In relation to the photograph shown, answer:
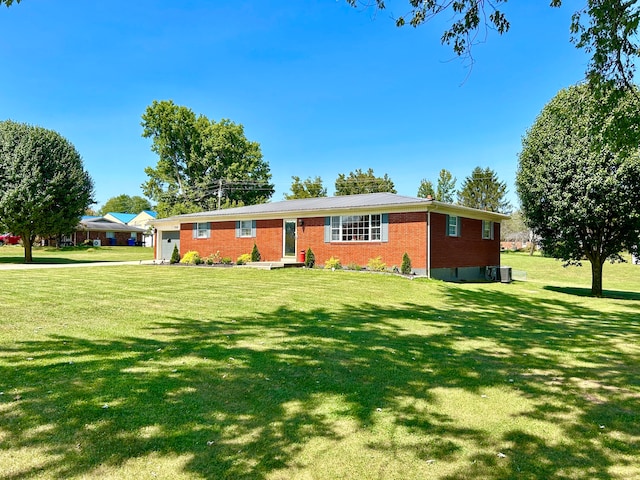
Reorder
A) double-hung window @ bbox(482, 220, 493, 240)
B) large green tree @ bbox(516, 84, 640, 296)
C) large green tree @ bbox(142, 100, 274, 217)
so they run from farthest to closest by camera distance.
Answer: large green tree @ bbox(142, 100, 274, 217), double-hung window @ bbox(482, 220, 493, 240), large green tree @ bbox(516, 84, 640, 296)

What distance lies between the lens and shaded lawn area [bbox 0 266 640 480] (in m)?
2.73

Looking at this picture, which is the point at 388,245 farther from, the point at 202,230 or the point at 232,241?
the point at 202,230

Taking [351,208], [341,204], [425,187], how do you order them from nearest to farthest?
[351,208]
[341,204]
[425,187]

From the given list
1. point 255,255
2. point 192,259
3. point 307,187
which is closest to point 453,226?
point 255,255

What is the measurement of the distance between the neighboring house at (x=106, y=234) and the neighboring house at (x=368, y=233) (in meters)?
33.7

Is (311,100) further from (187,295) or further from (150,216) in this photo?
(150,216)

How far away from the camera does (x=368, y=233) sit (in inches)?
722

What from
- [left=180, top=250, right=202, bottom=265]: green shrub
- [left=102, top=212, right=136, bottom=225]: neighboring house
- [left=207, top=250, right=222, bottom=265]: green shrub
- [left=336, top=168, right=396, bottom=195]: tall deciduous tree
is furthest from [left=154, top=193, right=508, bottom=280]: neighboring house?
[left=102, top=212, right=136, bottom=225]: neighboring house

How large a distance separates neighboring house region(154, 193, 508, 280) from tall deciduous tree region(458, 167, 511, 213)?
38127 mm

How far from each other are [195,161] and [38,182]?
2296 cm

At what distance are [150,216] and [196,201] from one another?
929 inches

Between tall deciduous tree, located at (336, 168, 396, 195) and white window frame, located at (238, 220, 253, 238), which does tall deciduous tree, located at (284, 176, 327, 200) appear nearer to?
tall deciduous tree, located at (336, 168, 396, 195)

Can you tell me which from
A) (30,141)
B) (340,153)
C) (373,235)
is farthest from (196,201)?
(373,235)

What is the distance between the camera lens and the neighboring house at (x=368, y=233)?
16969 millimetres
